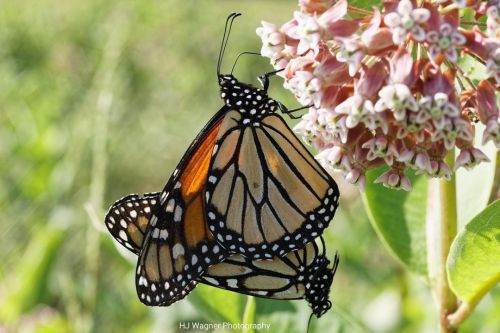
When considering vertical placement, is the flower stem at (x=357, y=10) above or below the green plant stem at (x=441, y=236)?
above

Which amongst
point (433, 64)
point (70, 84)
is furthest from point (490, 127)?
point (70, 84)

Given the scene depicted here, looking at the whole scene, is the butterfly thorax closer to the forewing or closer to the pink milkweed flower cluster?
the forewing

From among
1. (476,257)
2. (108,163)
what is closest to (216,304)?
(476,257)

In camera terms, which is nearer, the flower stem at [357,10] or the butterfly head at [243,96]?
the flower stem at [357,10]

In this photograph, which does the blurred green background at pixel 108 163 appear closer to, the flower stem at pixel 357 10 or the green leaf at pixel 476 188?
the green leaf at pixel 476 188

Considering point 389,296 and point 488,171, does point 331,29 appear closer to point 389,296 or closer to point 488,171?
point 488,171

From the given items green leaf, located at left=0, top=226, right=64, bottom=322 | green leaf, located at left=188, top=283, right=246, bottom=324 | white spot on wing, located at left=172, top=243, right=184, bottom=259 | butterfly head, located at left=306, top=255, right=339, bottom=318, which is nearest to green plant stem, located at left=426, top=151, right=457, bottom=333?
butterfly head, located at left=306, top=255, right=339, bottom=318

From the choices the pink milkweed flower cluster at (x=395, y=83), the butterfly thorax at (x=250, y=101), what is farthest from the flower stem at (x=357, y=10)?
the butterfly thorax at (x=250, y=101)
